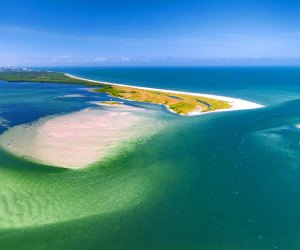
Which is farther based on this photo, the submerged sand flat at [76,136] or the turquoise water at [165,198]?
the submerged sand flat at [76,136]

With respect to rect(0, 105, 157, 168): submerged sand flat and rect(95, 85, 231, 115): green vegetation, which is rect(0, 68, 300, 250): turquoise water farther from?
rect(95, 85, 231, 115): green vegetation

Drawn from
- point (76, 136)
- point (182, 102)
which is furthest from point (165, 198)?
point (182, 102)

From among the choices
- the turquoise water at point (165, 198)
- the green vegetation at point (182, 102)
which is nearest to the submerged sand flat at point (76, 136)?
the turquoise water at point (165, 198)

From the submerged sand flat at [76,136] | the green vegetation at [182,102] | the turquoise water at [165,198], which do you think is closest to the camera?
the turquoise water at [165,198]

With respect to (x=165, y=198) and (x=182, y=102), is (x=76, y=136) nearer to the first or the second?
(x=165, y=198)

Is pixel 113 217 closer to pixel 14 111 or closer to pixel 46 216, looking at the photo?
pixel 46 216

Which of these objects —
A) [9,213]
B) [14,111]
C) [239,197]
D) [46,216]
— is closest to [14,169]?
[9,213]

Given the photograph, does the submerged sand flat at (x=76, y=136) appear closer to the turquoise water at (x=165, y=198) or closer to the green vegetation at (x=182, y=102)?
the turquoise water at (x=165, y=198)

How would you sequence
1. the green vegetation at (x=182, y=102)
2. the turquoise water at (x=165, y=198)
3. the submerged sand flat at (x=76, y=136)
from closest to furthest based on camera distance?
the turquoise water at (x=165, y=198) < the submerged sand flat at (x=76, y=136) < the green vegetation at (x=182, y=102)

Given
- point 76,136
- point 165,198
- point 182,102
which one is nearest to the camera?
point 165,198
